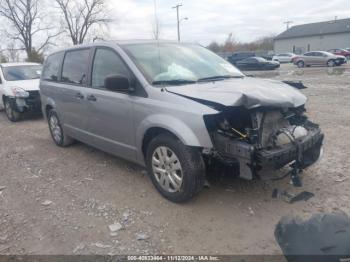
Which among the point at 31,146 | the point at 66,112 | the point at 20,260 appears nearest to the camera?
the point at 20,260

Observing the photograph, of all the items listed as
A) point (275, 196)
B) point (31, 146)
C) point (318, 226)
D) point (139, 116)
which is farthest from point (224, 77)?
point (31, 146)

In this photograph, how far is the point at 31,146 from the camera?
6.36 metres

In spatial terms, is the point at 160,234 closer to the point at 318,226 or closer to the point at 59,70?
the point at 318,226

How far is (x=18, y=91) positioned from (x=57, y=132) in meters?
3.50

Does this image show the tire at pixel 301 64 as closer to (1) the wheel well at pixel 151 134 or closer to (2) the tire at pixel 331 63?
(2) the tire at pixel 331 63

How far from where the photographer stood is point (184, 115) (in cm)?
321

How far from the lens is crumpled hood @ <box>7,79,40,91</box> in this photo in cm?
872

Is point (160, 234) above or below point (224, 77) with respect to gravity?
below

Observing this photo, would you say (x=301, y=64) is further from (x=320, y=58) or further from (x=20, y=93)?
(x=20, y=93)

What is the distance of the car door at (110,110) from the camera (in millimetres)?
3954

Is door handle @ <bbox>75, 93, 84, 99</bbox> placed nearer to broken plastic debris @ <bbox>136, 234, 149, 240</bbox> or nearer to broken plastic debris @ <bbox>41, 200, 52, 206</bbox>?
broken plastic debris @ <bbox>41, 200, 52, 206</bbox>

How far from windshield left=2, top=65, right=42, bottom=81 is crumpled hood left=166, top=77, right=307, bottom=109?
7457 millimetres

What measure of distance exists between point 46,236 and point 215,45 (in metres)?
70.7

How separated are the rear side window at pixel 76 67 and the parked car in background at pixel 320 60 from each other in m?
27.1
